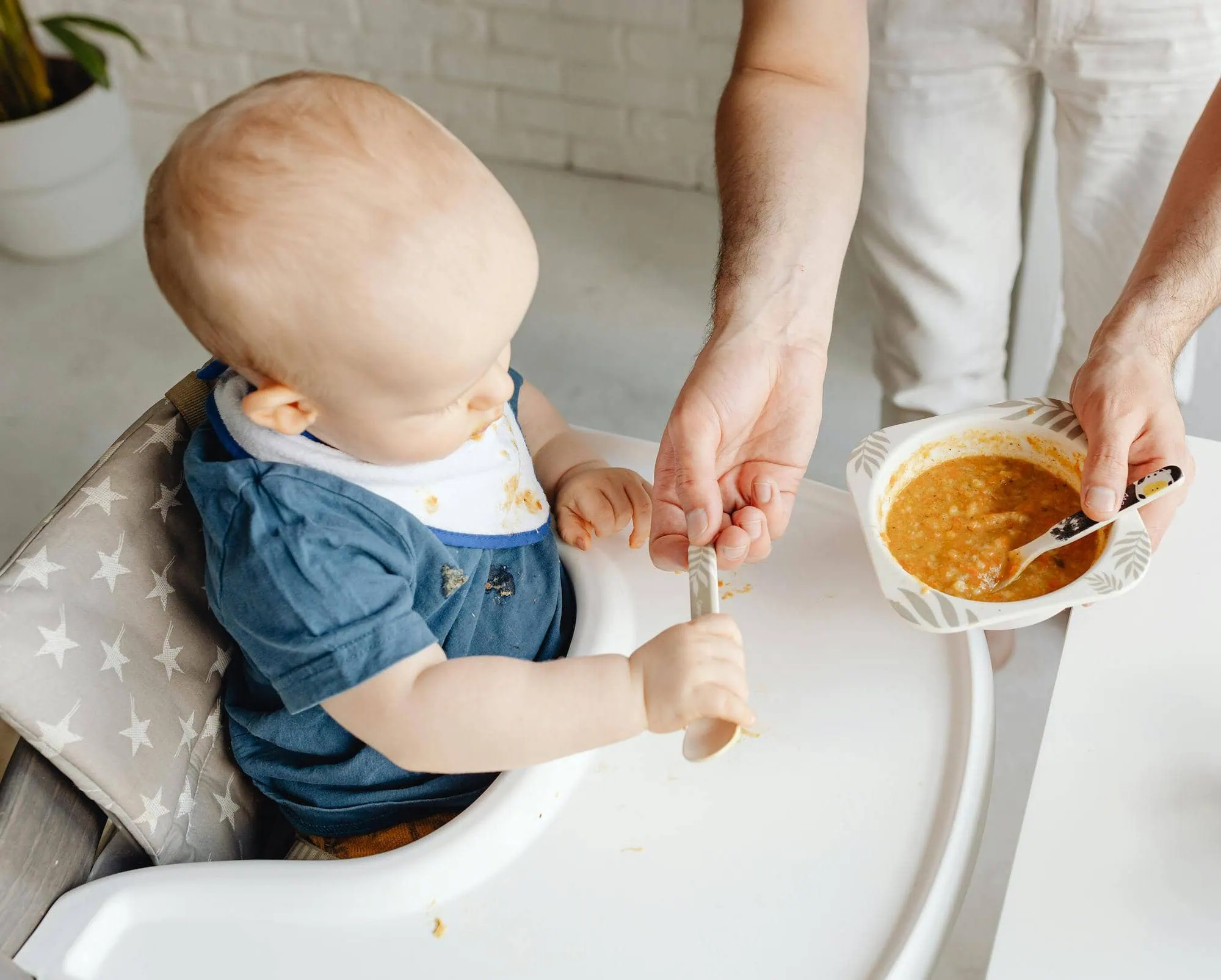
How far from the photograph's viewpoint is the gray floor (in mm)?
1962

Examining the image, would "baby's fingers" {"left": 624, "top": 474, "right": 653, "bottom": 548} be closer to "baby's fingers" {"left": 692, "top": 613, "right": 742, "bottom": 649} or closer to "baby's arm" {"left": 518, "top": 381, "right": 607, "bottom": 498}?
"baby's arm" {"left": 518, "top": 381, "right": 607, "bottom": 498}

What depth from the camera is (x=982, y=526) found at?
2.85 feet

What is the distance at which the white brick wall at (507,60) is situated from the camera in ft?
7.22

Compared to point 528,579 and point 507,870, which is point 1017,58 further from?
point 507,870

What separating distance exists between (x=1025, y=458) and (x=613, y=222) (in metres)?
1.62

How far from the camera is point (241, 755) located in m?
0.85

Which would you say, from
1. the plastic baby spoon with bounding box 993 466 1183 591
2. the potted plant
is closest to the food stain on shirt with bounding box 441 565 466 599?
the plastic baby spoon with bounding box 993 466 1183 591

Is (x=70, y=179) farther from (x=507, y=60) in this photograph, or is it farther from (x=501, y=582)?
(x=501, y=582)

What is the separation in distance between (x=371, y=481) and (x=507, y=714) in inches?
7.4

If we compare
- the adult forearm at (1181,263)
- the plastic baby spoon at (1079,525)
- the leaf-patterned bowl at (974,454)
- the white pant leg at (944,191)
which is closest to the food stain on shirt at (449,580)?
the leaf-patterned bowl at (974,454)

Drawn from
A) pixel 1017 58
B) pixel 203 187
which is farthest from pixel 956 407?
pixel 203 187

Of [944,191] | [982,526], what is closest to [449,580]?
[982,526]

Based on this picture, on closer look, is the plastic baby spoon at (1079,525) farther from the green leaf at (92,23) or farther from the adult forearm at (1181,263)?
the green leaf at (92,23)

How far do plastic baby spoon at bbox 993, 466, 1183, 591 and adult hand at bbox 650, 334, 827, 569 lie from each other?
180mm
